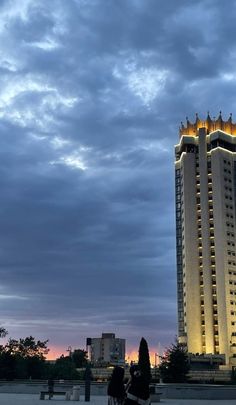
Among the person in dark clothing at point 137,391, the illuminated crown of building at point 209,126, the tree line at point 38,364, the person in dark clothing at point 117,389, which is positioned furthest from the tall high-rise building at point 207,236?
→ the person in dark clothing at point 137,391

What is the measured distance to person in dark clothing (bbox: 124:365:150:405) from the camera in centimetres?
945

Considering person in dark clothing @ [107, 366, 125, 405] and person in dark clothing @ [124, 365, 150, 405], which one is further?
person in dark clothing @ [107, 366, 125, 405]

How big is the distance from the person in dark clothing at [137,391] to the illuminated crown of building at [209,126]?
141236 millimetres

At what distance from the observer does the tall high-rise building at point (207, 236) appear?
406ft

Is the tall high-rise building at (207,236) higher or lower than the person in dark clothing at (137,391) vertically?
higher

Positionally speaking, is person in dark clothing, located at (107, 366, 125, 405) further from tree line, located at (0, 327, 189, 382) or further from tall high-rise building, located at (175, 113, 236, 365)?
tall high-rise building, located at (175, 113, 236, 365)

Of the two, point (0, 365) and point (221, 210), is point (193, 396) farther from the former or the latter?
point (221, 210)

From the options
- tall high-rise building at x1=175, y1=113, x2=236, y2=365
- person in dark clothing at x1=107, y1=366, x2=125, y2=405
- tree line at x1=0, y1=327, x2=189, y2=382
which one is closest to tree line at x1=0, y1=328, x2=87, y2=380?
tree line at x1=0, y1=327, x2=189, y2=382

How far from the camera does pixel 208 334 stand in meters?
123

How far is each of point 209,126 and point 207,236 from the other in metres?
34.0

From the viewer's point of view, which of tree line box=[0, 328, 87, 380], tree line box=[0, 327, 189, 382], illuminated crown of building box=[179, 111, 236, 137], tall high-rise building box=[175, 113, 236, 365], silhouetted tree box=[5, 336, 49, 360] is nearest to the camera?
tree line box=[0, 327, 189, 382]

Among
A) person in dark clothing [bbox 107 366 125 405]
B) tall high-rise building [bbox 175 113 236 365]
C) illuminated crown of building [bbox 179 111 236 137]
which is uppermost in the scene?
illuminated crown of building [bbox 179 111 236 137]

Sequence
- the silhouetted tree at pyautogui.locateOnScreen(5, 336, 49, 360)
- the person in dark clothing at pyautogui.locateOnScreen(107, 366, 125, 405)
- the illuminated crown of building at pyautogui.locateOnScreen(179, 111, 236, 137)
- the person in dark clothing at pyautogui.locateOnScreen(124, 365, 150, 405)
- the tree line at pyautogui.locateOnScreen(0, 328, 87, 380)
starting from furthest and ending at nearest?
the illuminated crown of building at pyautogui.locateOnScreen(179, 111, 236, 137)
the silhouetted tree at pyautogui.locateOnScreen(5, 336, 49, 360)
the tree line at pyautogui.locateOnScreen(0, 328, 87, 380)
the person in dark clothing at pyautogui.locateOnScreen(107, 366, 125, 405)
the person in dark clothing at pyautogui.locateOnScreen(124, 365, 150, 405)

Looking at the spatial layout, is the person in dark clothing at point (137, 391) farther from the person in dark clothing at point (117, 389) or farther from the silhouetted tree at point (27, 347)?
the silhouetted tree at point (27, 347)
